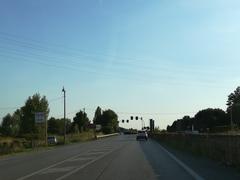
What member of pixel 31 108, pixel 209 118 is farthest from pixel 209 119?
pixel 31 108

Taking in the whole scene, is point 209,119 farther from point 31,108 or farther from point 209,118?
point 31,108

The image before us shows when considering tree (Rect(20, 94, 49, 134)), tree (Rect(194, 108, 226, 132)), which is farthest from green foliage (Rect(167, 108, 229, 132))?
tree (Rect(20, 94, 49, 134))

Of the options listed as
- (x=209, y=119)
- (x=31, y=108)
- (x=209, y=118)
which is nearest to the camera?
(x=31, y=108)

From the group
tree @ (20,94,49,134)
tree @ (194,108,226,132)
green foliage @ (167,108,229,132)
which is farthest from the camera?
tree @ (194,108,226,132)

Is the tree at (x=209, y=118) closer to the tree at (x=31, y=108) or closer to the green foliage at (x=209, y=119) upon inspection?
the green foliage at (x=209, y=119)

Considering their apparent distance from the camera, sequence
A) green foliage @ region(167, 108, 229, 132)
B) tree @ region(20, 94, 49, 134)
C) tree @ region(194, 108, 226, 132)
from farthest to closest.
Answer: tree @ region(194, 108, 226, 132), green foliage @ region(167, 108, 229, 132), tree @ region(20, 94, 49, 134)

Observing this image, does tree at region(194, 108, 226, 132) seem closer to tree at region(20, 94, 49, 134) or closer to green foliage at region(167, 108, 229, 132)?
green foliage at region(167, 108, 229, 132)

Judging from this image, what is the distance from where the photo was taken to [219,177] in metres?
18.2

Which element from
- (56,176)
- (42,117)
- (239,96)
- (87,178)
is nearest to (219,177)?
(87,178)

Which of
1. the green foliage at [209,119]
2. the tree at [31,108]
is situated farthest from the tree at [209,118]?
the tree at [31,108]

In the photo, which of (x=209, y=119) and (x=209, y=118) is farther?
(x=209, y=118)

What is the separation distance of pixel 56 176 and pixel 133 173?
9.23 feet

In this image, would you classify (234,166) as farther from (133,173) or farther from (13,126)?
(13,126)

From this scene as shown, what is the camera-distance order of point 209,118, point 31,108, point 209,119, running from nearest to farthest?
point 31,108 → point 209,119 → point 209,118
